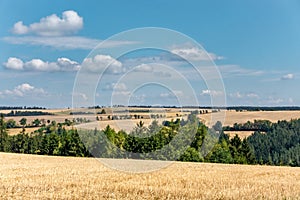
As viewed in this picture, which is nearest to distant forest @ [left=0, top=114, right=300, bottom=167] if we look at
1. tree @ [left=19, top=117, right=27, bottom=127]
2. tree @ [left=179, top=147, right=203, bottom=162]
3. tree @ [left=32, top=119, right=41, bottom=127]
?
tree @ [left=179, top=147, right=203, bottom=162]

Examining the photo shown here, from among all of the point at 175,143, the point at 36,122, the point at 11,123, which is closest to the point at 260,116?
the point at 36,122

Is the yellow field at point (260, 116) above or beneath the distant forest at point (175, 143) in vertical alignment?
above

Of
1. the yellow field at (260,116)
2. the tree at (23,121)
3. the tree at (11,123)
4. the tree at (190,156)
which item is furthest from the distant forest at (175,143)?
the tree at (11,123)

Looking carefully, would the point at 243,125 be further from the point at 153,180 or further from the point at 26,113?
the point at 153,180

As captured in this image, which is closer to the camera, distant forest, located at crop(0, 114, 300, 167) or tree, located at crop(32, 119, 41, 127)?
distant forest, located at crop(0, 114, 300, 167)

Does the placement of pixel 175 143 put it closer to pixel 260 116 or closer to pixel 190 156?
pixel 190 156

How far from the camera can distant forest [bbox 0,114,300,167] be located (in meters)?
42.3

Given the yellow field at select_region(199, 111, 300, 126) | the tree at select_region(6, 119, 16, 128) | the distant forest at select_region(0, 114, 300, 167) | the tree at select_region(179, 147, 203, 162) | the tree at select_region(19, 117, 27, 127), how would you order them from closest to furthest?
1. the distant forest at select_region(0, 114, 300, 167)
2. the tree at select_region(179, 147, 203, 162)
3. the yellow field at select_region(199, 111, 300, 126)
4. the tree at select_region(6, 119, 16, 128)
5. the tree at select_region(19, 117, 27, 127)

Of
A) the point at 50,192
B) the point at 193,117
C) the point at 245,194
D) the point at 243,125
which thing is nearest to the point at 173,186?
the point at 245,194

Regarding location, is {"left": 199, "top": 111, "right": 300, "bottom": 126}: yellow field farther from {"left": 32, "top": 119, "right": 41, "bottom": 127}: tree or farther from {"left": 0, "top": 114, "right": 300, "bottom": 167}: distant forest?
{"left": 32, "top": 119, "right": 41, "bottom": 127}: tree

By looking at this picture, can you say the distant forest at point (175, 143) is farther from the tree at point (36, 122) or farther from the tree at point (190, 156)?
the tree at point (36, 122)

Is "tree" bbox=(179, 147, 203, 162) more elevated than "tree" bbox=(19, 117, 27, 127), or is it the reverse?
"tree" bbox=(19, 117, 27, 127)

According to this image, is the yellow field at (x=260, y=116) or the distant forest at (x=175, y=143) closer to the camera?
the distant forest at (x=175, y=143)

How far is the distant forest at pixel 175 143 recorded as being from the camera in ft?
139
